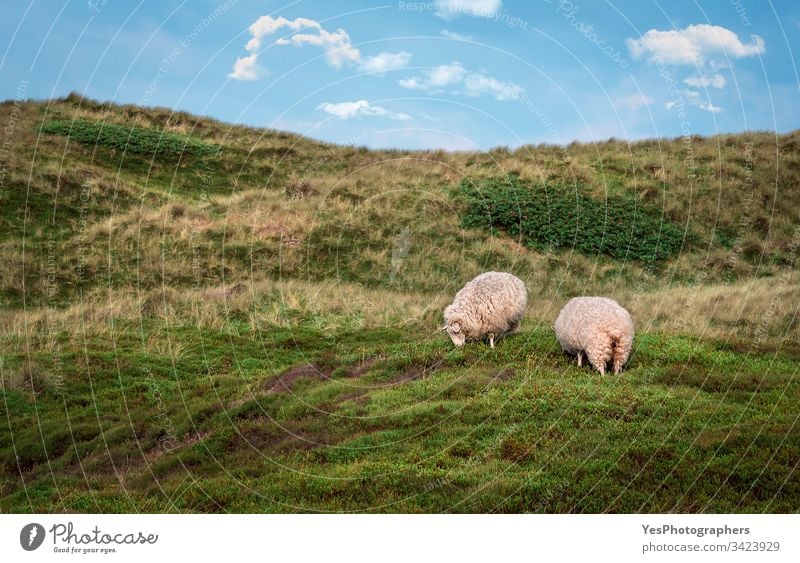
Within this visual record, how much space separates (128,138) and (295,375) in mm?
35998

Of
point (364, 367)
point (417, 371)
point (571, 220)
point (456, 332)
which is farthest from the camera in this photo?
point (571, 220)

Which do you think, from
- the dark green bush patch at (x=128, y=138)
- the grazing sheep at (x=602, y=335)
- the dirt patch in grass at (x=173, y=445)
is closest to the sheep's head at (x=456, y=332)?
the grazing sheep at (x=602, y=335)

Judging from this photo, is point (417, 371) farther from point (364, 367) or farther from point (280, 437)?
point (280, 437)

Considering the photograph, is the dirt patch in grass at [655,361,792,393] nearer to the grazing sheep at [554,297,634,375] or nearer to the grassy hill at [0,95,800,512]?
the grassy hill at [0,95,800,512]

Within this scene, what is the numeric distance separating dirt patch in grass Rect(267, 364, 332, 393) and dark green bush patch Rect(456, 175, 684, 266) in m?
21.4

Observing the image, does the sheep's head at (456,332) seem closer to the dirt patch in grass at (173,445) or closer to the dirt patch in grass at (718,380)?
the dirt patch in grass at (718,380)

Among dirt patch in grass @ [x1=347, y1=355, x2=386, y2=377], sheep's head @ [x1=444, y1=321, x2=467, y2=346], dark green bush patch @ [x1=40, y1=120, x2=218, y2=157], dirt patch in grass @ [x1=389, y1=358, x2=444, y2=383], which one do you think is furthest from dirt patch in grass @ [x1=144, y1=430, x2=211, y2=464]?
dark green bush patch @ [x1=40, y1=120, x2=218, y2=157]

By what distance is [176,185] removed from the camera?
4250 centimetres

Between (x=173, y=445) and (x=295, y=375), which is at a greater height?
(x=295, y=375)

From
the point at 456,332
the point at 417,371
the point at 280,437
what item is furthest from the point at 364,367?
the point at 280,437

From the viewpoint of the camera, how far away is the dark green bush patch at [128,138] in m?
45.8

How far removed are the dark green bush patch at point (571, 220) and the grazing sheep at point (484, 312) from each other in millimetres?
17852

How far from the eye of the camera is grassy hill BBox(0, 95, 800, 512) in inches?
403
